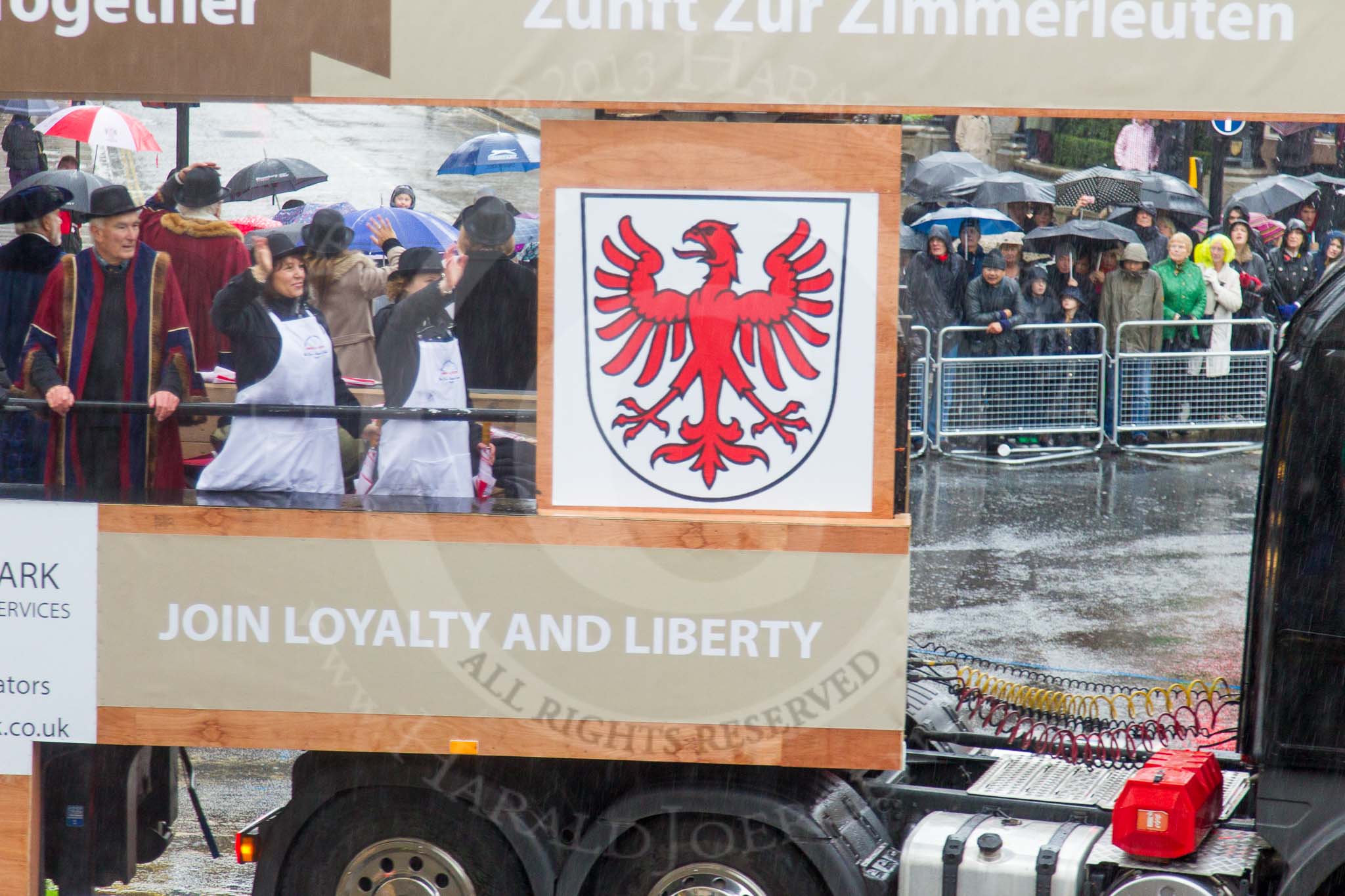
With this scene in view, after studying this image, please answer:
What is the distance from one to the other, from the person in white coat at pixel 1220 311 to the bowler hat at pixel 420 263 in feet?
36.1

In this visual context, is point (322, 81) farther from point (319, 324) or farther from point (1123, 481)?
point (1123, 481)

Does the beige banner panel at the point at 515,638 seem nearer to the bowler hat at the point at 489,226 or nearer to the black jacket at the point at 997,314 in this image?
the bowler hat at the point at 489,226

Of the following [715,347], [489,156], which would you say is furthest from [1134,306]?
[715,347]

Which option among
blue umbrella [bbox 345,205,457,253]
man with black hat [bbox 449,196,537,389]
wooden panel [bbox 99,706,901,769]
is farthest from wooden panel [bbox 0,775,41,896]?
blue umbrella [bbox 345,205,457,253]

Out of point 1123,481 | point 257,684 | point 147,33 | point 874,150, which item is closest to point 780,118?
point 874,150

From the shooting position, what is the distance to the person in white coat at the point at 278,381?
5.23m

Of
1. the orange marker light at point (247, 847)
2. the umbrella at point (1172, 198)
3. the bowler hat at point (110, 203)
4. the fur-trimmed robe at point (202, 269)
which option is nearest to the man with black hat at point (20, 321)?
the bowler hat at point (110, 203)

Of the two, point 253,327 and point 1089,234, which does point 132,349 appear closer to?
point 253,327

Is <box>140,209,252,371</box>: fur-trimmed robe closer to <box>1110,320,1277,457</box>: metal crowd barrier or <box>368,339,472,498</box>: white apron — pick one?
<box>368,339,472,498</box>: white apron

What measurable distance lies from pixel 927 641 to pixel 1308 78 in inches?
237

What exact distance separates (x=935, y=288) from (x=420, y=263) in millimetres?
10433

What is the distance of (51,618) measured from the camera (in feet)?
16.5

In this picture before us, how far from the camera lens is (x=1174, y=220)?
17.6m

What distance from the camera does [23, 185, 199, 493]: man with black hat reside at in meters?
5.32
